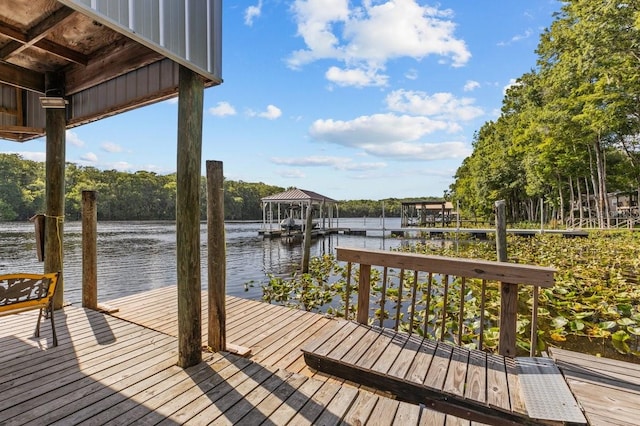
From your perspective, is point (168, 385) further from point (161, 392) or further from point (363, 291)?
point (363, 291)

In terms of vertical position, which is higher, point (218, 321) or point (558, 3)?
point (558, 3)

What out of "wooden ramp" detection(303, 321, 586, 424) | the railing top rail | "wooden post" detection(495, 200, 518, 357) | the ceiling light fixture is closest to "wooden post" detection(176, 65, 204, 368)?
"wooden ramp" detection(303, 321, 586, 424)

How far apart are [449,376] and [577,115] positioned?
19139 millimetres

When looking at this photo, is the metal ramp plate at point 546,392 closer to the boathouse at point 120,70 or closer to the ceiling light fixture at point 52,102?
the boathouse at point 120,70

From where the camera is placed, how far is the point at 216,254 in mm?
2959

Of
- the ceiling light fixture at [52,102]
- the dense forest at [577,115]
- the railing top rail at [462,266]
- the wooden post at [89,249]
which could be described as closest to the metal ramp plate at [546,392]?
the railing top rail at [462,266]


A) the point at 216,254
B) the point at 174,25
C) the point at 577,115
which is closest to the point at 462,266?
the point at 216,254

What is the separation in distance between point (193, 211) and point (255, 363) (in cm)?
143

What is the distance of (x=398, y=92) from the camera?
1059 cm

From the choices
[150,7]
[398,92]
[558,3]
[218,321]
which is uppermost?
[558,3]

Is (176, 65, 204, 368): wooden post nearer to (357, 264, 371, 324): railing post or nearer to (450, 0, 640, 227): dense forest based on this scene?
(357, 264, 371, 324): railing post

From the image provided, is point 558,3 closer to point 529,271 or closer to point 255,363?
point 529,271

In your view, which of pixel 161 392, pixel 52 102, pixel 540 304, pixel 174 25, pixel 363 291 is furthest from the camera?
pixel 540 304

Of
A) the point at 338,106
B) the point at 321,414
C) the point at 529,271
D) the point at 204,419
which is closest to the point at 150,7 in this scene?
the point at 204,419
